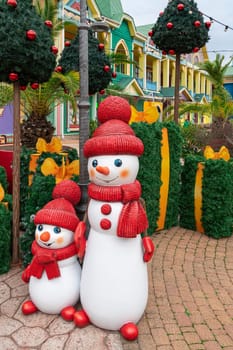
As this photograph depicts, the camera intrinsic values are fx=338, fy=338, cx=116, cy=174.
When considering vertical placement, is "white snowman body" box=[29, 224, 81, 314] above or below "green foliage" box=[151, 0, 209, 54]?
below

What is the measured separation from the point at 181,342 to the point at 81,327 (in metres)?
0.83

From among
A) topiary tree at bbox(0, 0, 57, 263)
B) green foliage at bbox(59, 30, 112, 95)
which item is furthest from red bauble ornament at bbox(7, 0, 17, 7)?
green foliage at bbox(59, 30, 112, 95)

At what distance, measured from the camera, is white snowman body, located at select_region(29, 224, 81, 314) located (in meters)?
2.95

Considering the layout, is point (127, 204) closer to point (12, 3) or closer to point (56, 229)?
point (56, 229)

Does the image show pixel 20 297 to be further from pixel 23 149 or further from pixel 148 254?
pixel 23 149

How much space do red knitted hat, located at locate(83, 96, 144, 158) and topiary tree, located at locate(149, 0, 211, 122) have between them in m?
3.11

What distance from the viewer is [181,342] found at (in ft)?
8.96

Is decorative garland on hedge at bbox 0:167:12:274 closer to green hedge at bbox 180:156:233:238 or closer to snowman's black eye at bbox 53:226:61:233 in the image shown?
snowman's black eye at bbox 53:226:61:233

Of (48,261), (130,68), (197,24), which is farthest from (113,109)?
(130,68)

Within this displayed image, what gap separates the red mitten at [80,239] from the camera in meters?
2.88

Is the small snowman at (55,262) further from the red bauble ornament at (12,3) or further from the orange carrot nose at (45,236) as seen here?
the red bauble ornament at (12,3)

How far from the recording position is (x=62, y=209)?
3021 millimetres

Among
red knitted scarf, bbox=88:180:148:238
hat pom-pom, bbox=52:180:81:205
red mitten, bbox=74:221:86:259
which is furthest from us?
hat pom-pom, bbox=52:180:81:205

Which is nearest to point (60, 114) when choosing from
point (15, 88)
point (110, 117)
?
point (15, 88)
